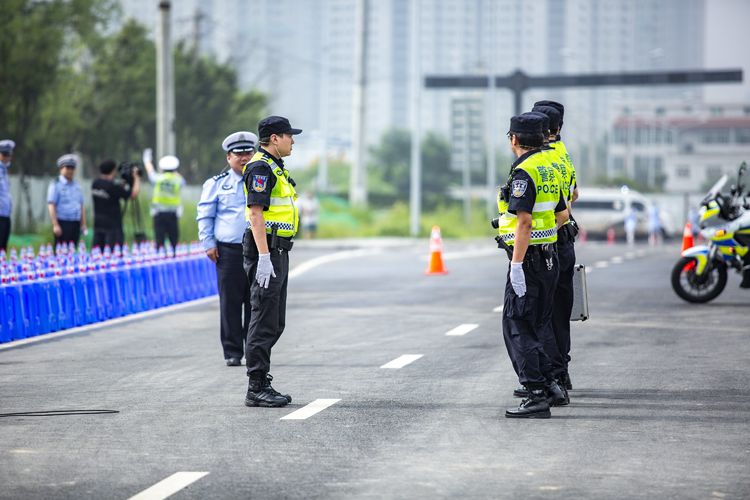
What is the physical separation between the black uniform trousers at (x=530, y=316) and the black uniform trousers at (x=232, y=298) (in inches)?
130

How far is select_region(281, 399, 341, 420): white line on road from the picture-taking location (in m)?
9.22

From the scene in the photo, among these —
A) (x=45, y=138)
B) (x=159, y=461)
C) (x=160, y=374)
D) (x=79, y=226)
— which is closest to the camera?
(x=159, y=461)

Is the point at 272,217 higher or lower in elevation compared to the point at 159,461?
higher

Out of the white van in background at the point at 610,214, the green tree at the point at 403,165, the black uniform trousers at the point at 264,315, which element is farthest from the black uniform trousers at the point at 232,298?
the green tree at the point at 403,165

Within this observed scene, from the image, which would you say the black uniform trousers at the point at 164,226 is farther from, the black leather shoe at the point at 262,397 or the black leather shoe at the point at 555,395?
the black leather shoe at the point at 555,395

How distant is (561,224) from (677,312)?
7760 millimetres

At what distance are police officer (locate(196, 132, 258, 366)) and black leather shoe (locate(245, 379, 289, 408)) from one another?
2248 millimetres

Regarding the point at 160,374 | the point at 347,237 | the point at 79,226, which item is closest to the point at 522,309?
the point at 160,374

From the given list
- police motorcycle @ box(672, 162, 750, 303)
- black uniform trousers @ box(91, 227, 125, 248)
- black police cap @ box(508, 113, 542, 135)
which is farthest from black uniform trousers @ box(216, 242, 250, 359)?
black uniform trousers @ box(91, 227, 125, 248)

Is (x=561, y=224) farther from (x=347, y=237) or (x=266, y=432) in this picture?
(x=347, y=237)

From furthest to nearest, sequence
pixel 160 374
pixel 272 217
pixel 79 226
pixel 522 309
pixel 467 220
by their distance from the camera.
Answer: pixel 467 220
pixel 79 226
pixel 160 374
pixel 272 217
pixel 522 309

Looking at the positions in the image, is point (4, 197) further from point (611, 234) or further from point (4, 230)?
point (611, 234)

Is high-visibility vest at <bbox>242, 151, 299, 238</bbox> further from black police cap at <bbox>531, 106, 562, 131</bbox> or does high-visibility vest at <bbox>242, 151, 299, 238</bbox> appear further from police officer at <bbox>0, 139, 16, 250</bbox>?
police officer at <bbox>0, 139, 16, 250</bbox>

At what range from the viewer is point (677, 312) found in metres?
17.1
